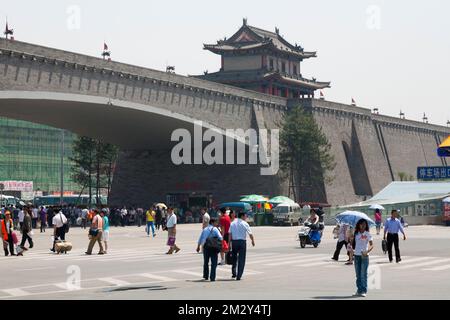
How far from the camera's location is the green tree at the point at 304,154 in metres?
73.1

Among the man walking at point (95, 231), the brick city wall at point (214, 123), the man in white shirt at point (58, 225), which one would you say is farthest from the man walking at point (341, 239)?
the brick city wall at point (214, 123)

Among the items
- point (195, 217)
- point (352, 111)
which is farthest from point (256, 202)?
point (352, 111)

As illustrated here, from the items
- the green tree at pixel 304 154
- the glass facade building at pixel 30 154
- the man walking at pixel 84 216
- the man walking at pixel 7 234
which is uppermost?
the glass facade building at pixel 30 154

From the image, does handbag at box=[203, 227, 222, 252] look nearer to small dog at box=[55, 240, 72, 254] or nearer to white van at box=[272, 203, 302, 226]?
small dog at box=[55, 240, 72, 254]

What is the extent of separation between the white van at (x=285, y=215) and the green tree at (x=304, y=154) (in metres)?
11.0

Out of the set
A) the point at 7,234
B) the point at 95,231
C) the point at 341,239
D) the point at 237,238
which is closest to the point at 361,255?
the point at 237,238

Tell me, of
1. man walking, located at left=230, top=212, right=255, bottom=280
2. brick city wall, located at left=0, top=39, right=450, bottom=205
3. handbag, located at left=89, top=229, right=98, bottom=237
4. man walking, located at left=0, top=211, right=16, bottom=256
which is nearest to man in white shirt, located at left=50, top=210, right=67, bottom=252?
handbag, located at left=89, top=229, right=98, bottom=237

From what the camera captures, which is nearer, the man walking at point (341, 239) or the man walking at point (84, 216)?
the man walking at point (341, 239)

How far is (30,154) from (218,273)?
339 ft

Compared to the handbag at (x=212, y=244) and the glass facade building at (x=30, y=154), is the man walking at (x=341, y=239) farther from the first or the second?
the glass facade building at (x=30, y=154)

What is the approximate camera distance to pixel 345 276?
20.7m

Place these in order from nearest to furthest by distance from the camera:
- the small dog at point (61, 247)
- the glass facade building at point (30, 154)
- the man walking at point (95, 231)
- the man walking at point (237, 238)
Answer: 1. the man walking at point (237, 238)
2. the man walking at point (95, 231)
3. the small dog at point (61, 247)
4. the glass facade building at point (30, 154)

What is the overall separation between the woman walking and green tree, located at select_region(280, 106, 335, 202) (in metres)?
55.0
